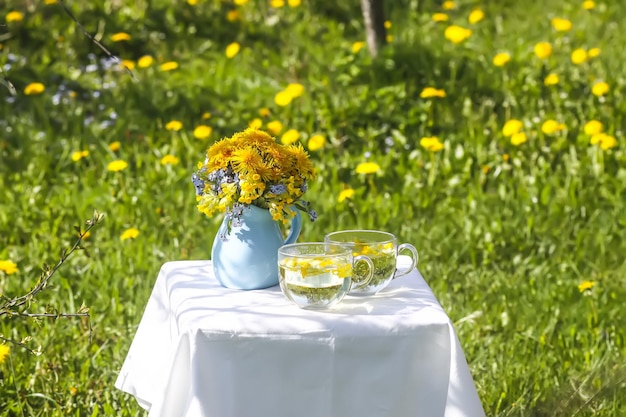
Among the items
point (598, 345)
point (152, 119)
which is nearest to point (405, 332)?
point (598, 345)

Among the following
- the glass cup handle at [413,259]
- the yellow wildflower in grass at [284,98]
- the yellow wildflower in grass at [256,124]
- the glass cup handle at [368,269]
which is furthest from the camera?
the yellow wildflower in grass at [284,98]

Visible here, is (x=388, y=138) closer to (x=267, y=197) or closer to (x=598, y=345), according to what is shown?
(x=598, y=345)

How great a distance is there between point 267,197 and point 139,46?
4039mm

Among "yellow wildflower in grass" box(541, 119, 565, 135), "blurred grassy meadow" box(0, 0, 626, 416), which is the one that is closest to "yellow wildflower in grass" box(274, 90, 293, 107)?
"blurred grassy meadow" box(0, 0, 626, 416)

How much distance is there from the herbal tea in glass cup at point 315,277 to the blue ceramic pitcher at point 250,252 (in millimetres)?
138

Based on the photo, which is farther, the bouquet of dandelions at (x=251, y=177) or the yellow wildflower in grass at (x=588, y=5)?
the yellow wildflower in grass at (x=588, y=5)

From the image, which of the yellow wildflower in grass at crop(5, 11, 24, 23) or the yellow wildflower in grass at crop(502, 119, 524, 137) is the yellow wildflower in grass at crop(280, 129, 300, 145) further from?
the yellow wildflower in grass at crop(5, 11, 24, 23)

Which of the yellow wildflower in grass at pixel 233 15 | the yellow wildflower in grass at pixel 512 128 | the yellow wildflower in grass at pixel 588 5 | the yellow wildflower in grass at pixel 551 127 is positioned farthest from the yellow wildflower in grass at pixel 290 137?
the yellow wildflower in grass at pixel 588 5

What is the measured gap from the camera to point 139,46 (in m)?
6.07

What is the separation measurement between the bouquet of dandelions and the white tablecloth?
277 millimetres

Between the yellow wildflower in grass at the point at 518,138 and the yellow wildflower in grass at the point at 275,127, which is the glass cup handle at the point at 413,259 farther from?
the yellow wildflower in grass at the point at 275,127

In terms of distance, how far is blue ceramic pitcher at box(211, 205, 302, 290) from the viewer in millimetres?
2314

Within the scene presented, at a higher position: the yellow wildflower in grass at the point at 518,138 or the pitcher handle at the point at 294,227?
the pitcher handle at the point at 294,227

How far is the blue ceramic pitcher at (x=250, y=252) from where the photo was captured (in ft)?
7.59
